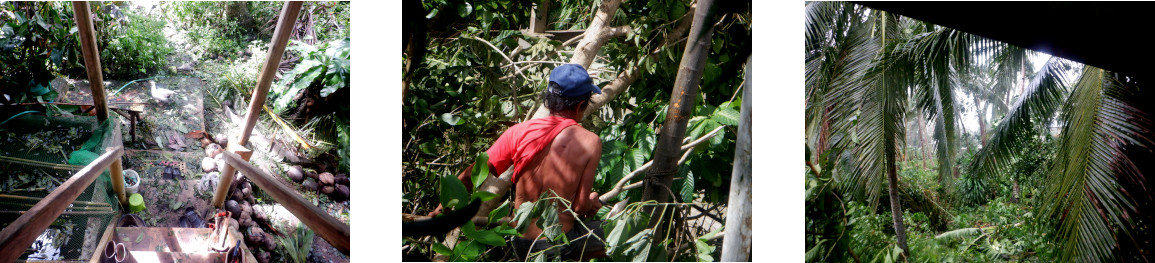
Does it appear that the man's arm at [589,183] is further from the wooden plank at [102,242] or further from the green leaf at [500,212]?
the wooden plank at [102,242]

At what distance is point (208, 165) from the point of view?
1.75 metres

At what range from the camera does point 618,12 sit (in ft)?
5.69

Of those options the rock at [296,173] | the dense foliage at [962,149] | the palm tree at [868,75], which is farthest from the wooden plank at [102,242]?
the palm tree at [868,75]

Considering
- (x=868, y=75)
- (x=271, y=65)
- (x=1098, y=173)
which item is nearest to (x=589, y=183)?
(x=271, y=65)

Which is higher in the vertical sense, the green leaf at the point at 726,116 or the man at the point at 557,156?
the green leaf at the point at 726,116

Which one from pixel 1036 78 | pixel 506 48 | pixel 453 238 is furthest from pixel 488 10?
pixel 1036 78

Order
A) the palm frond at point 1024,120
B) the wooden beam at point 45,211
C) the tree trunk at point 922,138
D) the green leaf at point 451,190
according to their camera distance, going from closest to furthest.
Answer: the wooden beam at point 45,211
the green leaf at point 451,190
the palm frond at point 1024,120
the tree trunk at point 922,138

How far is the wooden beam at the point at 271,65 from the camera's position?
177cm

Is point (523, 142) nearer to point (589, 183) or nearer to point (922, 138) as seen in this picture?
point (589, 183)

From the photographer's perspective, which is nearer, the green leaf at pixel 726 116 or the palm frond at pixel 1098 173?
the green leaf at pixel 726 116

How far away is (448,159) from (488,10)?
16.4 inches

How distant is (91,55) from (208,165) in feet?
1.28

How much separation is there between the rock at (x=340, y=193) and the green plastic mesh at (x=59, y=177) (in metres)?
0.54

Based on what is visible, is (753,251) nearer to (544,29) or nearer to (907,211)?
(544,29)
